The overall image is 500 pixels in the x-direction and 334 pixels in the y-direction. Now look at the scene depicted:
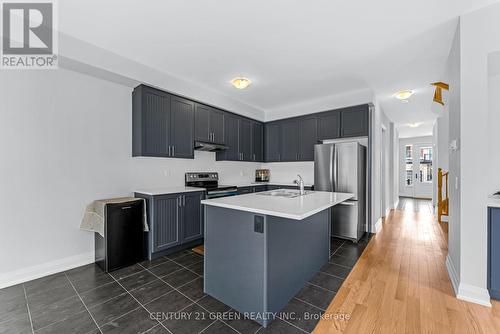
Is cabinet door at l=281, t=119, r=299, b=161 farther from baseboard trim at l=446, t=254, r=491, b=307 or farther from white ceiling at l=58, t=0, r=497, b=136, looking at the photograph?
baseboard trim at l=446, t=254, r=491, b=307

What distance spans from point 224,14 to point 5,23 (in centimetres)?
221

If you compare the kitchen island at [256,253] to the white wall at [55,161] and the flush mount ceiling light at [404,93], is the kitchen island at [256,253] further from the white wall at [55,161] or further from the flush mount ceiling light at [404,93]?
the flush mount ceiling light at [404,93]

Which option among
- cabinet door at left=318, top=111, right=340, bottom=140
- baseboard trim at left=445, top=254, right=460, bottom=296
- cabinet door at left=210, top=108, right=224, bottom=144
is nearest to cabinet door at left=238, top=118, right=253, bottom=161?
cabinet door at left=210, top=108, right=224, bottom=144

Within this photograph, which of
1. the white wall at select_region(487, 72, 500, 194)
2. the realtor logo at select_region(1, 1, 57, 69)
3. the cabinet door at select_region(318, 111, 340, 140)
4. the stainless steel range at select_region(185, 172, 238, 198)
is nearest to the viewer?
the realtor logo at select_region(1, 1, 57, 69)

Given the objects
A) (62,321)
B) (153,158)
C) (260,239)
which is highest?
(153,158)

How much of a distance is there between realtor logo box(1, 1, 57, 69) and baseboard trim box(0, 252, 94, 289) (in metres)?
2.24

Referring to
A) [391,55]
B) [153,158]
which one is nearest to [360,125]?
[391,55]

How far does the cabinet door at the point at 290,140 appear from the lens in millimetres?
4977

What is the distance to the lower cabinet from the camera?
9.64 ft

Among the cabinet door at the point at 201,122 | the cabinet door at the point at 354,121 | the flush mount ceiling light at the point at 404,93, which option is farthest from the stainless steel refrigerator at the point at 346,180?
the cabinet door at the point at 201,122

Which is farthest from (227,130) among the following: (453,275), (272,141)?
(453,275)

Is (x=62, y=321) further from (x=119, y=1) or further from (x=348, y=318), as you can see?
(x=119, y=1)

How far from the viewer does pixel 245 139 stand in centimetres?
500

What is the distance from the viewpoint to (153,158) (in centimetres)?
353
